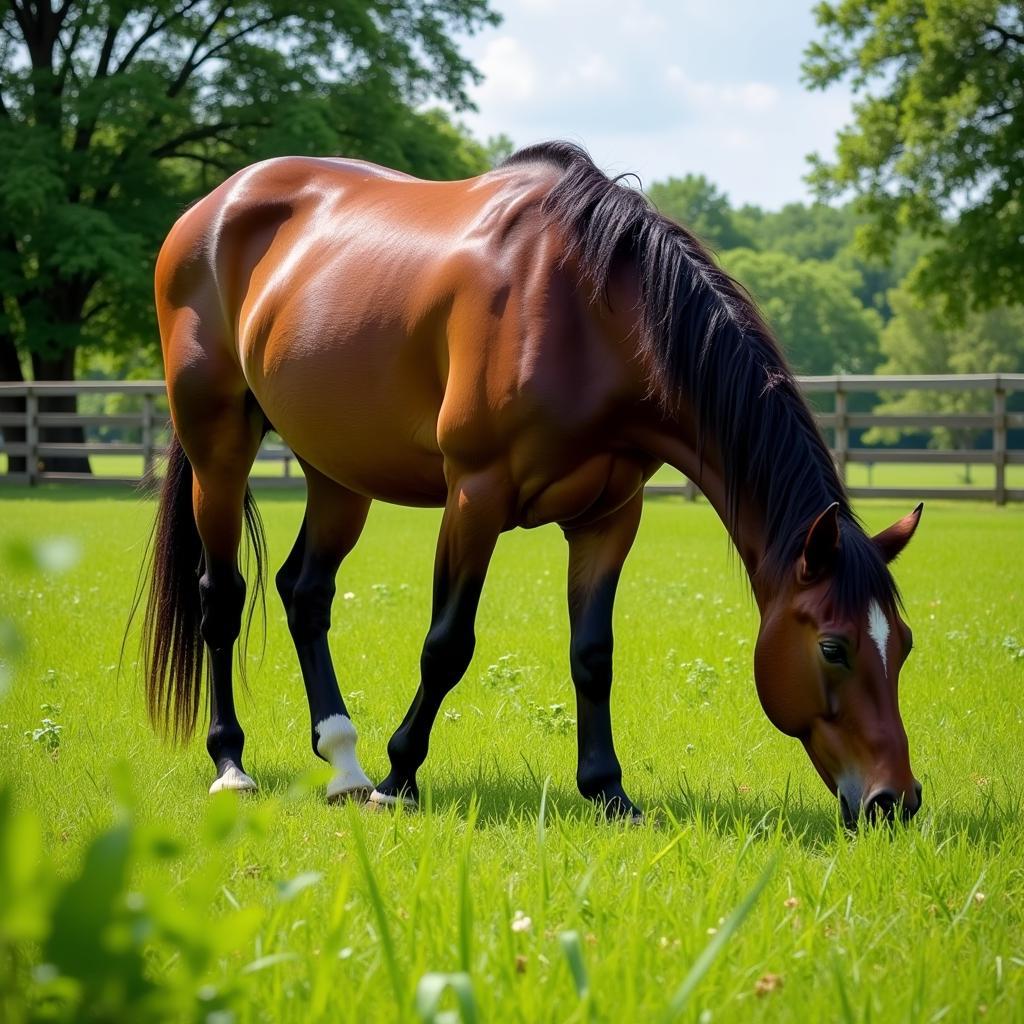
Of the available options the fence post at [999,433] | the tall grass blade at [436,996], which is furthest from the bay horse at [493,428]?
the fence post at [999,433]

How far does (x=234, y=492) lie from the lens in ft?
17.1

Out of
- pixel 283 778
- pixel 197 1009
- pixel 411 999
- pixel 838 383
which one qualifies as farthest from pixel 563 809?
pixel 838 383

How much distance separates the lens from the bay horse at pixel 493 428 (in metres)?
3.61

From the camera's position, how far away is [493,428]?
3998mm

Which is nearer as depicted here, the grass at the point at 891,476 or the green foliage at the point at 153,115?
the green foliage at the point at 153,115

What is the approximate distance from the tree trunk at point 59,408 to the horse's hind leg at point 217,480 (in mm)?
21856

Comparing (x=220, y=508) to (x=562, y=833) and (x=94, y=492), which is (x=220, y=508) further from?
(x=94, y=492)

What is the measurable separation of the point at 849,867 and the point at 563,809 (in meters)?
1.24

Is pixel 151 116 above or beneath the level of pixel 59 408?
above

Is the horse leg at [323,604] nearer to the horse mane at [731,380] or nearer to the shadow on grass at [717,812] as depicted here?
the shadow on grass at [717,812]

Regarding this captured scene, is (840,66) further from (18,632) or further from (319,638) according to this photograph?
(18,632)

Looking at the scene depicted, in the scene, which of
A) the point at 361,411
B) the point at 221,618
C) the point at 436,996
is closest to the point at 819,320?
the point at 221,618

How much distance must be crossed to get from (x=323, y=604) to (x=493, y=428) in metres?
1.54

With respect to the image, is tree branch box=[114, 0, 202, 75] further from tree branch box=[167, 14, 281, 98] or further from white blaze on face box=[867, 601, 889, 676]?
white blaze on face box=[867, 601, 889, 676]
